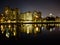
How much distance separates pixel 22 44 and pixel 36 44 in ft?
3.26

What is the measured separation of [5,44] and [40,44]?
2.46m

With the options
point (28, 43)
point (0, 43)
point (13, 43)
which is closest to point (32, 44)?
point (28, 43)

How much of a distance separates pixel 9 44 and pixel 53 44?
3084 millimetres

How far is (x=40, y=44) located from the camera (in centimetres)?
1455

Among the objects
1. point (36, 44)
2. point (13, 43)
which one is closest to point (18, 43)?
point (13, 43)

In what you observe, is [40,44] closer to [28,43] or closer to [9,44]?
[28,43]

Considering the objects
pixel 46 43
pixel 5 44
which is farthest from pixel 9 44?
pixel 46 43

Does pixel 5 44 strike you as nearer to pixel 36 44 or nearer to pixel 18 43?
pixel 18 43

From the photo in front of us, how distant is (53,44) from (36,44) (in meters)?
1.20

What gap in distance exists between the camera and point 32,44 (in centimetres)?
1474

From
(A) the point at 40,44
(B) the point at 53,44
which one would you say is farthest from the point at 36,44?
(B) the point at 53,44

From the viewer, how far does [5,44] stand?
46.8ft

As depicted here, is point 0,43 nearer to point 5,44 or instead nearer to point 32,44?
point 5,44

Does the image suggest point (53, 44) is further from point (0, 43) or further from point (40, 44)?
point (0, 43)
